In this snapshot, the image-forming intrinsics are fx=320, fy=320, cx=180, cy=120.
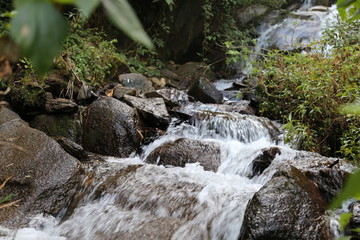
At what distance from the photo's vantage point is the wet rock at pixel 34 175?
3.38 m

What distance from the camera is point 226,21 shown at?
41.7ft

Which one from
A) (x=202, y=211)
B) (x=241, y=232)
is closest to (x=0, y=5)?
(x=202, y=211)

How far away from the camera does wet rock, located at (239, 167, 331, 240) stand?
2.53m

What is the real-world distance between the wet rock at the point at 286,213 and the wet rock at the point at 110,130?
299 cm

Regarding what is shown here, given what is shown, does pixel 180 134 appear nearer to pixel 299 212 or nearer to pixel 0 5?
pixel 299 212

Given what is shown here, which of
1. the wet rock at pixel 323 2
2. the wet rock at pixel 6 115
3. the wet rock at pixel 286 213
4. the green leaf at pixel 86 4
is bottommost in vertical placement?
the wet rock at pixel 323 2

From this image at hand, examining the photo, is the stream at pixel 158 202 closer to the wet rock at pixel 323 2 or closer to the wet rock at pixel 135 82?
the wet rock at pixel 135 82

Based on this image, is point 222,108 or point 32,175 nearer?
point 32,175

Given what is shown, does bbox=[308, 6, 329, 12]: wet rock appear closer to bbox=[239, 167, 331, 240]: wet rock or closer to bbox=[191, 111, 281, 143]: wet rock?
bbox=[191, 111, 281, 143]: wet rock

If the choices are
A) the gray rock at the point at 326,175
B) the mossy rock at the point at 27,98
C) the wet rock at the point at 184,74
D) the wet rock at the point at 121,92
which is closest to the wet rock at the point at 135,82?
the wet rock at the point at 121,92

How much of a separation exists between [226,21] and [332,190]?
419 inches

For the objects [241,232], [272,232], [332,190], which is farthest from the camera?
[332,190]

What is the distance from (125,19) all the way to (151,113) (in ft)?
18.3

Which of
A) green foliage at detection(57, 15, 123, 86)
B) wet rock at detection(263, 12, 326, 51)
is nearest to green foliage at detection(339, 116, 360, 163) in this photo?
green foliage at detection(57, 15, 123, 86)
